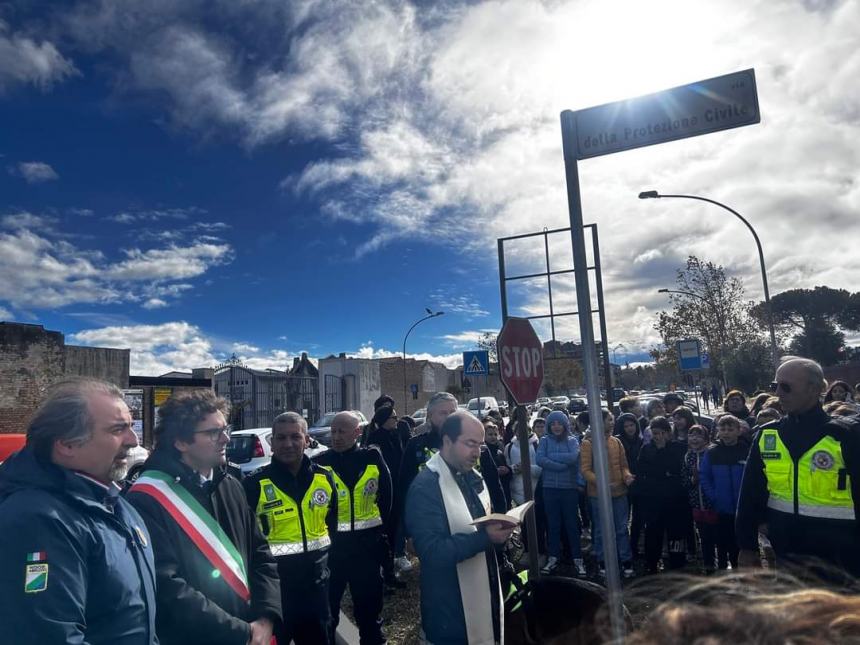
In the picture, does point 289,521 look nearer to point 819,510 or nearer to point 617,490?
point 819,510

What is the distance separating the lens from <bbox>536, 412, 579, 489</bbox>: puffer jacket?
6602 mm

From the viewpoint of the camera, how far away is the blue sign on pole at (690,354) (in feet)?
44.2

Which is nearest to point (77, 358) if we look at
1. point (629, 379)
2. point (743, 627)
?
point (743, 627)

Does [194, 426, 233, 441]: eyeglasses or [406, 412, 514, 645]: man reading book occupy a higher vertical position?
[194, 426, 233, 441]: eyeglasses

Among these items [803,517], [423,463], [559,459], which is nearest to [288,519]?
[423,463]

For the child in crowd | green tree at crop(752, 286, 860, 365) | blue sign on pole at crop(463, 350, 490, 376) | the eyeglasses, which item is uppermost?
green tree at crop(752, 286, 860, 365)

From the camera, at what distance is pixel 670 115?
2266mm

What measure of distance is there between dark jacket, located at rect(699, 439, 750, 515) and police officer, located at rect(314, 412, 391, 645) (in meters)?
3.33

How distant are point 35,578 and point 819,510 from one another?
12.4 feet

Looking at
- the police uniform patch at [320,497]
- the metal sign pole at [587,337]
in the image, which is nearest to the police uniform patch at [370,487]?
the police uniform patch at [320,497]

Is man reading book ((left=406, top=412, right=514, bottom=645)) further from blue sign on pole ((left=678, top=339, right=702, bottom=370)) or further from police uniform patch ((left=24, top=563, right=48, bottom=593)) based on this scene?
blue sign on pole ((left=678, top=339, right=702, bottom=370))

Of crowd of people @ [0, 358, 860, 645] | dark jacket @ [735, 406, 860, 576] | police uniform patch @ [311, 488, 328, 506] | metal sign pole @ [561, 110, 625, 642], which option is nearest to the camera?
crowd of people @ [0, 358, 860, 645]

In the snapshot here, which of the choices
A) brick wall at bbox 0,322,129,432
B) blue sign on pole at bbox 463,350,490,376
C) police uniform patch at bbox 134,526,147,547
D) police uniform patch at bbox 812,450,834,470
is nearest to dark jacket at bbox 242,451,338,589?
police uniform patch at bbox 134,526,147,547

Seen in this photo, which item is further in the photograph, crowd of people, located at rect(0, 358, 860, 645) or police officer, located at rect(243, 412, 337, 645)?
police officer, located at rect(243, 412, 337, 645)
